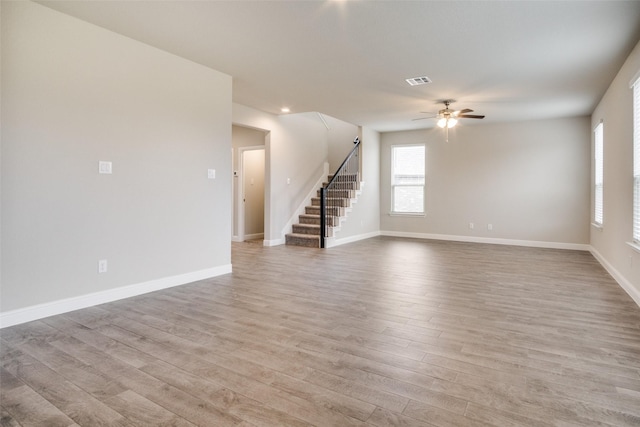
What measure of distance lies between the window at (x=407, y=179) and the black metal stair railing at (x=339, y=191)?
4.01 feet

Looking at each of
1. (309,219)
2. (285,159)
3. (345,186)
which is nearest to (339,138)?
(345,186)

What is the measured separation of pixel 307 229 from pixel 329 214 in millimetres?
581

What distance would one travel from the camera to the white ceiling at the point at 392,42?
3.07 m

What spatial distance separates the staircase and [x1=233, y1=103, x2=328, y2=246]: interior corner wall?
30cm

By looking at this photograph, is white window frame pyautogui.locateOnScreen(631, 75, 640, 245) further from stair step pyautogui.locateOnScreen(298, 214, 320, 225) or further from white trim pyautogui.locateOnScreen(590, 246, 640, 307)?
stair step pyautogui.locateOnScreen(298, 214, 320, 225)

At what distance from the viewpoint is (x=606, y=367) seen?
2.22m

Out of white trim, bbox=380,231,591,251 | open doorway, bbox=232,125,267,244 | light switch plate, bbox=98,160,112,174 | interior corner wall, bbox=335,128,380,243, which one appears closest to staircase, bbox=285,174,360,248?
interior corner wall, bbox=335,128,380,243

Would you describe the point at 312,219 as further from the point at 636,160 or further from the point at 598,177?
the point at 636,160

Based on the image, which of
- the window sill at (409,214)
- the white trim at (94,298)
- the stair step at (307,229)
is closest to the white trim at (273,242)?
the stair step at (307,229)

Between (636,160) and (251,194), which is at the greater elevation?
(636,160)

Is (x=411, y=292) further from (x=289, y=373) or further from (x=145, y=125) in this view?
(x=145, y=125)

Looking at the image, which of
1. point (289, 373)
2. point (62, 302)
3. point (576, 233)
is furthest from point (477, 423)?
point (576, 233)

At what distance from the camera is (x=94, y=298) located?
11.4 feet

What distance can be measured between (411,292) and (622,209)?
277cm
